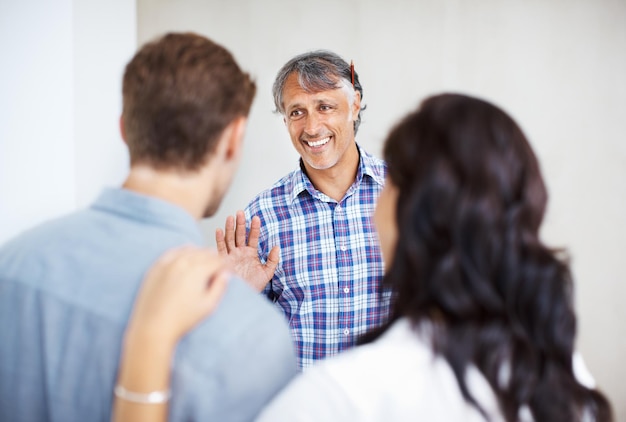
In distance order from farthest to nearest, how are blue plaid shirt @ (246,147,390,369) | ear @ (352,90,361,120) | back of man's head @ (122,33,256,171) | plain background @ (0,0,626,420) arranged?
plain background @ (0,0,626,420) → ear @ (352,90,361,120) → blue plaid shirt @ (246,147,390,369) → back of man's head @ (122,33,256,171)

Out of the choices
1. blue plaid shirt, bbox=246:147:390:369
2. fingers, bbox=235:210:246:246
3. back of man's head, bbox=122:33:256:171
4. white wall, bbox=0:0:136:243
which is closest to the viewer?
back of man's head, bbox=122:33:256:171

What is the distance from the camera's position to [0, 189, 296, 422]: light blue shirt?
0.79 metres

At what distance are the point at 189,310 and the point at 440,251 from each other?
399 mm

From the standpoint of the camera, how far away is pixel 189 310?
2.42ft

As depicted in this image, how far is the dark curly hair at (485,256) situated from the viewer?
2.68 feet

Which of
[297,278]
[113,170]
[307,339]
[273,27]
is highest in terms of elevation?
[273,27]

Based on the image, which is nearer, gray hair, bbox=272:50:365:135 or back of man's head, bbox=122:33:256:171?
back of man's head, bbox=122:33:256:171

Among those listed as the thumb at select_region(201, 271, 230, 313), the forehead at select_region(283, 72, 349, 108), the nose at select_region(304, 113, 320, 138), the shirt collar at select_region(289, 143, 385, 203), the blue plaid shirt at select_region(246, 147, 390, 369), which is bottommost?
the blue plaid shirt at select_region(246, 147, 390, 369)

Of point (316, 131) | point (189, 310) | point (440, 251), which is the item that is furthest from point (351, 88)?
point (189, 310)

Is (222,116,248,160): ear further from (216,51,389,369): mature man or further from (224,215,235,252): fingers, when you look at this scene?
(216,51,389,369): mature man

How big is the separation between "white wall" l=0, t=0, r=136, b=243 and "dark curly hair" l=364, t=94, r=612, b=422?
1212 millimetres

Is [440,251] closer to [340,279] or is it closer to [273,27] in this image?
[340,279]

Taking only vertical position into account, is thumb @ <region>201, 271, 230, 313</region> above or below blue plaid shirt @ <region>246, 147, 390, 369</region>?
above

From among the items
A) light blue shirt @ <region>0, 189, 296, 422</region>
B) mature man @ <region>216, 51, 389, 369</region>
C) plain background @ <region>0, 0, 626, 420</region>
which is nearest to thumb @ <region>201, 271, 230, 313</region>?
light blue shirt @ <region>0, 189, 296, 422</region>
